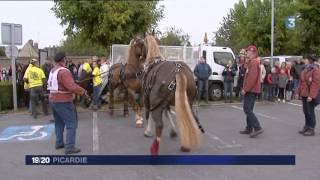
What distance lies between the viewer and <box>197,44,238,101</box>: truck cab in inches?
742

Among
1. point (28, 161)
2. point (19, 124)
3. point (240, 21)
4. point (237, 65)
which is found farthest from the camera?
point (240, 21)

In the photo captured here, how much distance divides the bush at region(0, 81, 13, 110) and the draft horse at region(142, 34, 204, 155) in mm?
9328

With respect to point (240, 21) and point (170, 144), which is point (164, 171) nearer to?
point (170, 144)

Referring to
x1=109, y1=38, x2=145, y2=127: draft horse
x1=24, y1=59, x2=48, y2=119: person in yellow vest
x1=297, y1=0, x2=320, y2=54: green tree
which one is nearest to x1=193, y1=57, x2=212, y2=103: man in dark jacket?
x1=109, y1=38, x2=145, y2=127: draft horse

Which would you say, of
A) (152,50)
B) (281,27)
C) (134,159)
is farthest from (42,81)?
(281,27)

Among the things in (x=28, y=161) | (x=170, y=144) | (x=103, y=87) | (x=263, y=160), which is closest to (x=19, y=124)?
(x=103, y=87)

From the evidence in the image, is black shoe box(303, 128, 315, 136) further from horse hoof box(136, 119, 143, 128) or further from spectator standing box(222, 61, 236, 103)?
spectator standing box(222, 61, 236, 103)

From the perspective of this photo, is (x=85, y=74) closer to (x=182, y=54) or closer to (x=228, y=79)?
(x=182, y=54)

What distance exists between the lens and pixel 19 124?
13.4 m

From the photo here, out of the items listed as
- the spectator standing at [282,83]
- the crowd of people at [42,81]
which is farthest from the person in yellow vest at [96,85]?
the spectator standing at [282,83]

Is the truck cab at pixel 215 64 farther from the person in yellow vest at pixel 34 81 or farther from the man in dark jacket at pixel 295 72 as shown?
the person in yellow vest at pixel 34 81

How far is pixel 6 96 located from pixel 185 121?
10.8 meters

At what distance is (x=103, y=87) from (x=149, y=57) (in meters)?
7.92

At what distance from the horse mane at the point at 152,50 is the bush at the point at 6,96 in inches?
355
